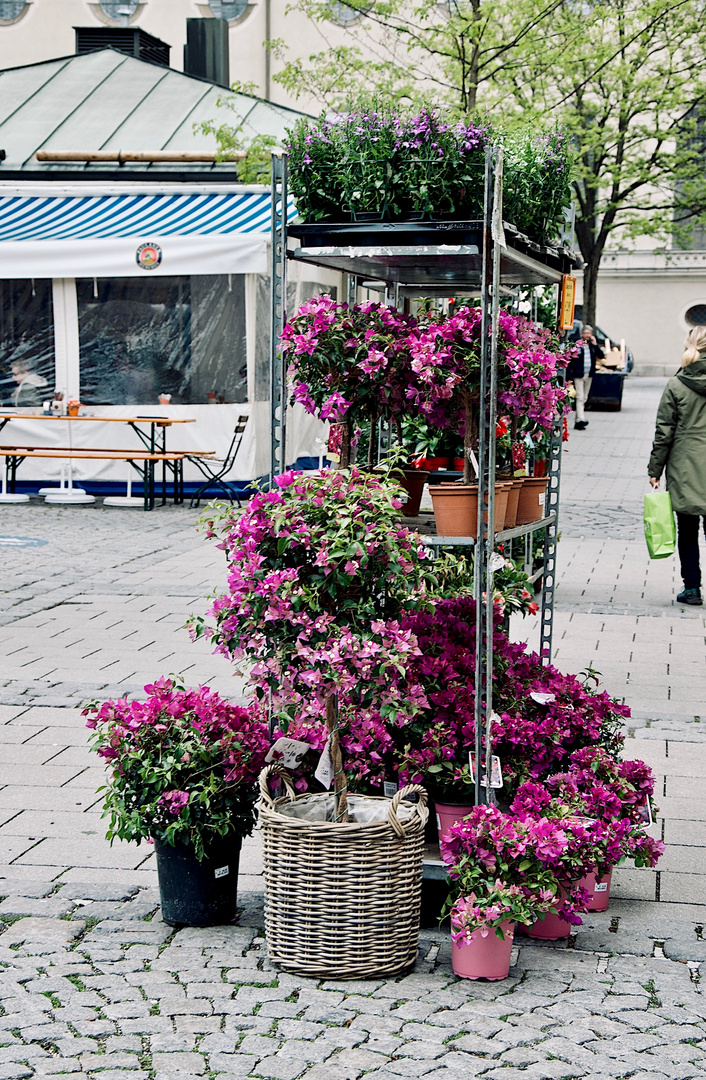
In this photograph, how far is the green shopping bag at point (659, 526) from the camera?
892cm

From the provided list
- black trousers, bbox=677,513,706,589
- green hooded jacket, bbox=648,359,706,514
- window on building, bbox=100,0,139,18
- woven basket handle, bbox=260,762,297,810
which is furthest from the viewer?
window on building, bbox=100,0,139,18

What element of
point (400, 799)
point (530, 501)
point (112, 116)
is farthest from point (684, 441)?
point (112, 116)

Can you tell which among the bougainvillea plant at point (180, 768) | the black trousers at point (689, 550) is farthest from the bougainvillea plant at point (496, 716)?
the black trousers at point (689, 550)

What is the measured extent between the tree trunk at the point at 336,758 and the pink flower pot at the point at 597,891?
0.86m

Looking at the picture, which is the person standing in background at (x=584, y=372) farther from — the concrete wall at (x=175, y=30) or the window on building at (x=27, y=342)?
the concrete wall at (x=175, y=30)

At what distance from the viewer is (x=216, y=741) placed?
421 cm

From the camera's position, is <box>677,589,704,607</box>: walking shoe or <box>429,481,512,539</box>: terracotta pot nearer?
<box>429,481,512,539</box>: terracotta pot

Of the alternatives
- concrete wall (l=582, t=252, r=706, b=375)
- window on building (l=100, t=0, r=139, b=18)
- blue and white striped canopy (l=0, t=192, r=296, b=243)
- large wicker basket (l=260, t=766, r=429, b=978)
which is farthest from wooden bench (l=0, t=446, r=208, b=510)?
concrete wall (l=582, t=252, r=706, b=375)

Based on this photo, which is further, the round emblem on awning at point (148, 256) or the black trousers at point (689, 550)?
the round emblem on awning at point (148, 256)

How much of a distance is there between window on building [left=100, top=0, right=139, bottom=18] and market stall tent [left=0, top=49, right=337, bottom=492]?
2681cm

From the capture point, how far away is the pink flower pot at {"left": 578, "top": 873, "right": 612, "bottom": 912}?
4336mm

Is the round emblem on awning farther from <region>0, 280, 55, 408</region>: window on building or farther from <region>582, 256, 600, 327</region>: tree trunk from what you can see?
<region>582, 256, 600, 327</region>: tree trunk

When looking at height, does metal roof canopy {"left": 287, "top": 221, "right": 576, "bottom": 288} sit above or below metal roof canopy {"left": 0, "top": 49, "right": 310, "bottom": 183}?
below

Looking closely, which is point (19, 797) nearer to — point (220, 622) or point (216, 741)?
point (216, 741)
